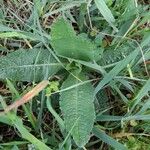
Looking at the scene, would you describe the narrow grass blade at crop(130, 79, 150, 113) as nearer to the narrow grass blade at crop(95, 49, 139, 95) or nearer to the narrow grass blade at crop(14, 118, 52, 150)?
the narrow grass blade at crop(95, 49, 139, 95)

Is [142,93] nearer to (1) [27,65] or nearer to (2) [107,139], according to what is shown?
(2) [107,139]

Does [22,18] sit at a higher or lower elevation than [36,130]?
higher

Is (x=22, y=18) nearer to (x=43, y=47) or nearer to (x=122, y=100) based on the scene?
(x=43, y=47)

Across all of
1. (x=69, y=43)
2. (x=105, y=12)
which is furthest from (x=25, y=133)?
(x=105, y=12)

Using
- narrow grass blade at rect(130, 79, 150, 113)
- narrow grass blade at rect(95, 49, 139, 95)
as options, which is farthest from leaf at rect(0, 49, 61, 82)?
narrow grass blade at rect(130, 79, 150, 113)

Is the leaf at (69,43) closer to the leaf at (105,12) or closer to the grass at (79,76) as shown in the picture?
the grass at (79,76)

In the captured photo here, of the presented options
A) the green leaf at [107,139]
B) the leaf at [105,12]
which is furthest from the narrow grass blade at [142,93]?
the leaf at [105,12]

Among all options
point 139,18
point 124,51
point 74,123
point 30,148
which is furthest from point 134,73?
point 30,148
